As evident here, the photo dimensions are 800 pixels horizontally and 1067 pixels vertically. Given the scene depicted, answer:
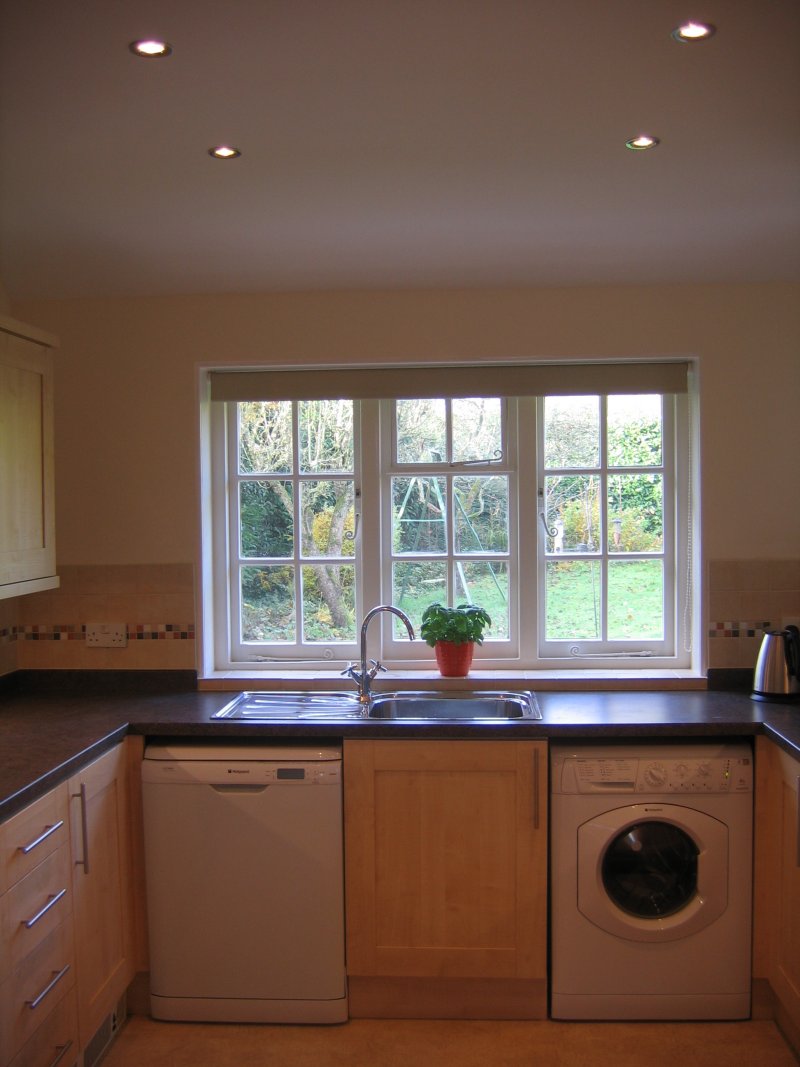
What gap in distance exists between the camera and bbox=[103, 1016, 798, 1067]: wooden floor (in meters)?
2.67

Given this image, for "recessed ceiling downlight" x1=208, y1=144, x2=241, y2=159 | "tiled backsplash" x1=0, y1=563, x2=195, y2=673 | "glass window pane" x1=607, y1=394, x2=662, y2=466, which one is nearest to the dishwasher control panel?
"tiled backsplash" x1=0, y1=563, x2=195, y2=673

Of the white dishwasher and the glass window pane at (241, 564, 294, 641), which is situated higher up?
the glass window pane at (241, 564, 294, 641)

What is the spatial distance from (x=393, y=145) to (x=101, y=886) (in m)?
2.17

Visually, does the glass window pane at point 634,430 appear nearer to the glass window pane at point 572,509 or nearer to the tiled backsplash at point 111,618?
the glass window pane at point 572,509

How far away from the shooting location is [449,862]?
286 cm

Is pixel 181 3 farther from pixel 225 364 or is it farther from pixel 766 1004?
pixel 766 1004

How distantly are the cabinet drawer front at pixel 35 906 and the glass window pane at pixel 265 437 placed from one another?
165 centimetres

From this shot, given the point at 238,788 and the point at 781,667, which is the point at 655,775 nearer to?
the point at 781,667

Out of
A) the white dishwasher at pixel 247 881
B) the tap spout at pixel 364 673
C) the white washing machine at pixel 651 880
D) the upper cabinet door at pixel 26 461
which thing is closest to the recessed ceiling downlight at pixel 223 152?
the upper cabinet door at pixel 26 461

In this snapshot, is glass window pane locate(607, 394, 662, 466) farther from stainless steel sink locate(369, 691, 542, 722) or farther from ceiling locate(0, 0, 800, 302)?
stainless steel sink locate(369, 691, 542, 722)

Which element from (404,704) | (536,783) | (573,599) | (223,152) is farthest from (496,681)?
(223,152)

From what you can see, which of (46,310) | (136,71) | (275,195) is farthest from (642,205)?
(46,310)

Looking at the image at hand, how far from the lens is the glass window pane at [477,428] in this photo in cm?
360

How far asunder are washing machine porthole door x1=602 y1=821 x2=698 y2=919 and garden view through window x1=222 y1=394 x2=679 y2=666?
0.86 m
